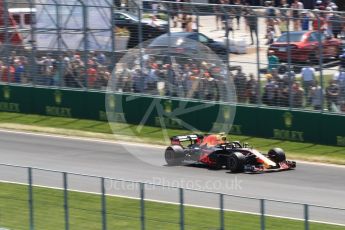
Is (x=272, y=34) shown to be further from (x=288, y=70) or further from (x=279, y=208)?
(x=279, y=208)

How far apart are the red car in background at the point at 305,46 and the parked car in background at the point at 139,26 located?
4.12 metres

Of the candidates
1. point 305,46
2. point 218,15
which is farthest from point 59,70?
point 305,46

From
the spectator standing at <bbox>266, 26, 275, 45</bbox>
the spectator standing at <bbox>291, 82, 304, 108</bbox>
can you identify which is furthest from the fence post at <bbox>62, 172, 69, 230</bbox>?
the spectator standing at <bbox>266, 26, 275, 45</bbox>

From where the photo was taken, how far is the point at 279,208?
51.6 feet

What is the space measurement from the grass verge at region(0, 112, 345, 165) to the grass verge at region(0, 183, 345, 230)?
10.8 m

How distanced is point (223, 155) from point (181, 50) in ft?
22.5

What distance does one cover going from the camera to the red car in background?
29000 millimetres

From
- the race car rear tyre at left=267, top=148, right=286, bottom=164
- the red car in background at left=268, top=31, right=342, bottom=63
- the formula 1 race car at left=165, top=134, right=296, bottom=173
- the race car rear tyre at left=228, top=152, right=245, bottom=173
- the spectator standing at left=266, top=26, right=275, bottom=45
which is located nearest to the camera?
the race car rear tyre at left=228, top=152, right=245, bottom=173

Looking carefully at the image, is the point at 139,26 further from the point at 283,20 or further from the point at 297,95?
the point at 297,95

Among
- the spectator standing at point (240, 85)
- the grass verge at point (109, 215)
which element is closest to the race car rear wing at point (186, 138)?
the spectator standing at point (240, 85)

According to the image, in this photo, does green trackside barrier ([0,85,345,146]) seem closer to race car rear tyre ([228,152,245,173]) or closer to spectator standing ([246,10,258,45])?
spectator standing ([246,10,258,45])

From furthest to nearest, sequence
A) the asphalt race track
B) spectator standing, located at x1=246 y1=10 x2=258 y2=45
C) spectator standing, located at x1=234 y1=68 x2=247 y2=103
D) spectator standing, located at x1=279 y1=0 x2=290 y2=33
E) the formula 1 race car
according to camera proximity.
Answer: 1. spectator standing, located at x1=234 y1=68 x2=247 y2=103
2. spectator standing, located at x1=246 y1=10 x2=258 y2=45
3. spectator standing, located at x1=279 y1=0 x2=290 y2=33
4. the formula 1 race car
5. the asphalt race track

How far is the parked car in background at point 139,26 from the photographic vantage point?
32.8 m

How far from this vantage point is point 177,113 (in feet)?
105
